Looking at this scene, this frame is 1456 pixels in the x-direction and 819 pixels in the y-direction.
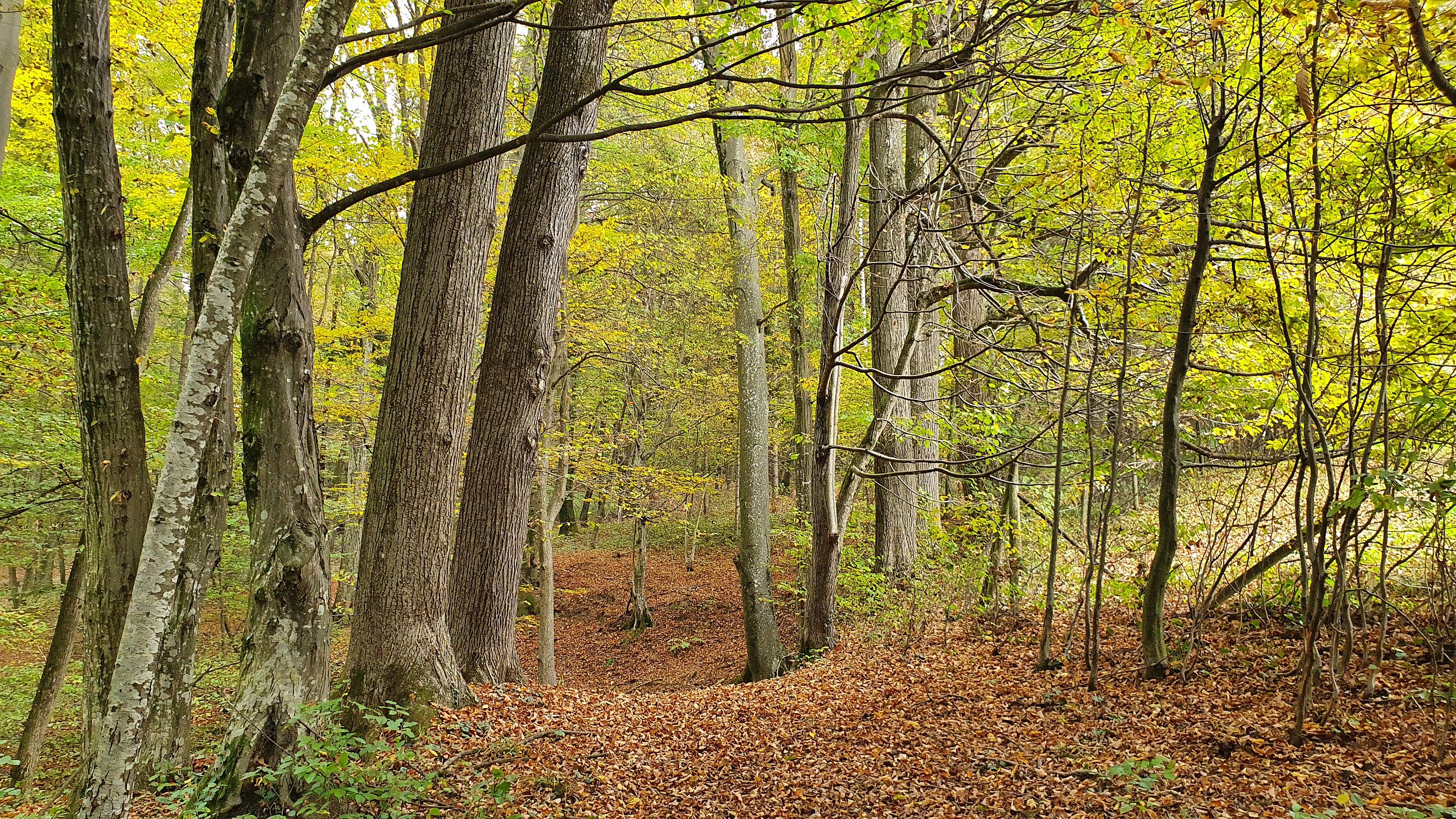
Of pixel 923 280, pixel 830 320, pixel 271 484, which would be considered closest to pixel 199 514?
pixel 271 484

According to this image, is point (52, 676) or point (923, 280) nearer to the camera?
point (923, 280)

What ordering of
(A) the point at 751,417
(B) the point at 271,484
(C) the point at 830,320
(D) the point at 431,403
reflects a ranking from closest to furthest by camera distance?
(B) the point at 271,484
(D) the point at 431,403
(C) the point at 830,320
(A) the point at 751,417

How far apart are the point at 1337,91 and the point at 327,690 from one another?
19.3ft

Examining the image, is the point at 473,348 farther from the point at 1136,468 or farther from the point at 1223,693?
the point at 1223,693

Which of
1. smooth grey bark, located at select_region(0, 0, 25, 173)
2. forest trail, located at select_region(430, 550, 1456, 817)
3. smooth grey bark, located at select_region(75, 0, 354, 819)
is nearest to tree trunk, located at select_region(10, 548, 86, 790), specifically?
smooth grey bark, located at select_region(0, 0, 25, 173)

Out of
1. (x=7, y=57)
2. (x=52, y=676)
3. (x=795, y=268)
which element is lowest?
(x=52, y=676)

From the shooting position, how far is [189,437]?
276 centimetres

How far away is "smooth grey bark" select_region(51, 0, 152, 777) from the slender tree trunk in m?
6.14

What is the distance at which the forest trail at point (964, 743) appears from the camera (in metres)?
3.10

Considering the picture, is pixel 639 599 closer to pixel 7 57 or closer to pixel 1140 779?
pixel 1140 779

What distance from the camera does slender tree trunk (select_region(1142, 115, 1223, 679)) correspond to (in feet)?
12.0

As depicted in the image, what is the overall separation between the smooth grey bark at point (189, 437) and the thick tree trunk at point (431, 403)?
5.82 feet

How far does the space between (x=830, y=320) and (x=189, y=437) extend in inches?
202

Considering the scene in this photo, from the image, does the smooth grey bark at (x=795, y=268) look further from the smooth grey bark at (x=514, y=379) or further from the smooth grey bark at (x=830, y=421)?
the smooth grey bark at (x=514, y=379)
